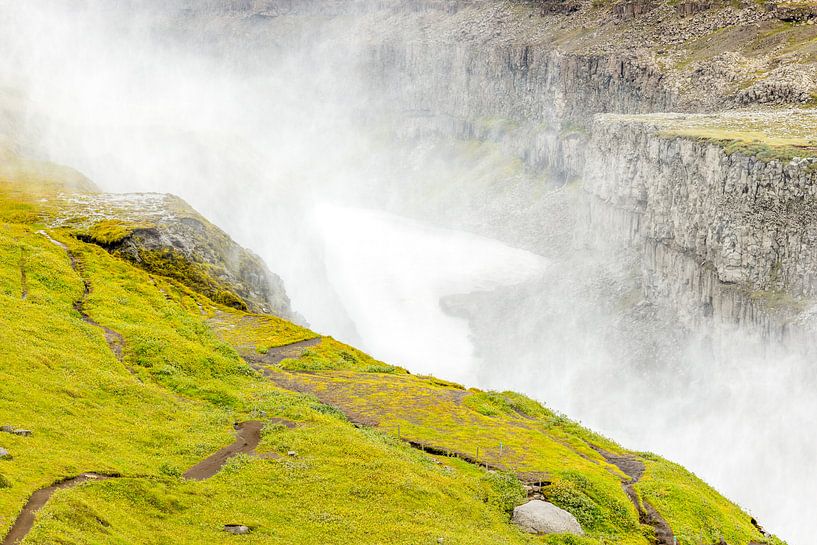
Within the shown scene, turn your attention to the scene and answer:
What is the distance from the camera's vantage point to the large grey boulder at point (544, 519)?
48.0 metres

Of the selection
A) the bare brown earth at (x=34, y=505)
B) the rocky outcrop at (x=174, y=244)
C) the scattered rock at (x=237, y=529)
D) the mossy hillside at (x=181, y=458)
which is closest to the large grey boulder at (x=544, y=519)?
the mossy hillside at (x=181, y=458)

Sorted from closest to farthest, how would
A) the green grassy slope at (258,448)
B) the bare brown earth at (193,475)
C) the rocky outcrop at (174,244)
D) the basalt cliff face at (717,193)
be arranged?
the bare brown earth at (193,475) → the green grassy slope at (258,448) → the rocky outcrop at (174,244) → the basalt cliff face at (717,193)

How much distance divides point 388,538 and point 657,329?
115108 mm

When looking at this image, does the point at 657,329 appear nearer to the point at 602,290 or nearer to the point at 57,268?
the point at 602,290

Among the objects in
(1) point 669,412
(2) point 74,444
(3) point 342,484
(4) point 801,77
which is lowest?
(1) point 669,412

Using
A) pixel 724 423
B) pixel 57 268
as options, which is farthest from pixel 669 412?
pixel 57 268

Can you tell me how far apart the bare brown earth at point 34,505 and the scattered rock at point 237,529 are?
6613 millimetres

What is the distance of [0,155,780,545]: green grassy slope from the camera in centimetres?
3956

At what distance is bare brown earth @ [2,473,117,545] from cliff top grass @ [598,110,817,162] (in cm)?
9893

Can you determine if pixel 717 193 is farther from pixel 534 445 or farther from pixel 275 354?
pixel 275 354

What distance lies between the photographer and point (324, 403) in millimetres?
70250

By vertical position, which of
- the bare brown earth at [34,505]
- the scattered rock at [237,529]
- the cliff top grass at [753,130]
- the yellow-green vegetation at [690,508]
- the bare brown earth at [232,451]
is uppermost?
the cliff top grass at [753,130]

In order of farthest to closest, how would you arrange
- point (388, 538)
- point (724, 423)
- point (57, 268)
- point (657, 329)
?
point (657, 329) → point (724, 423) → point (57, 268) → point (388, 538)

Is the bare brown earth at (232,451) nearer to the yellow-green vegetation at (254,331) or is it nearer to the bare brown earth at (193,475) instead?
the bare brown earth at (193,475)
